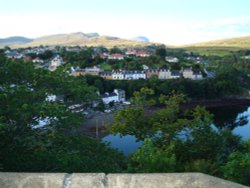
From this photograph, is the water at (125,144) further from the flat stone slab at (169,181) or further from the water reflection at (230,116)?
the flat stone slab at (169,181)

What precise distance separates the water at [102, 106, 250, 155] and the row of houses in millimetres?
25144

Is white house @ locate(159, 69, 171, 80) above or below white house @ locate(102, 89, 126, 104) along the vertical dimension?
above

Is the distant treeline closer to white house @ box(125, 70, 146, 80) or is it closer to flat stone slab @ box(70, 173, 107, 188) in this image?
white house @ box(125, 70, 146, 80)

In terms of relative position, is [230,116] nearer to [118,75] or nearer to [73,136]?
[118,75]

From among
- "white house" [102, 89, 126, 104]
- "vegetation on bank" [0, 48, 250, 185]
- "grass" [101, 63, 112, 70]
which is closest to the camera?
"vegetation on bank" [0, 48, 250, 185]

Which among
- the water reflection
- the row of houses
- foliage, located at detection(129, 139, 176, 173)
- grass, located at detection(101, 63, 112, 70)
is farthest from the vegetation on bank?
grass, located at detection(101, 63, 112, 70)

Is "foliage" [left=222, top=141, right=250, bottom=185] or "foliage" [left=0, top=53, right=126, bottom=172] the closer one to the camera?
"foliage" [left=0, top=53, right=126, bottom=172]

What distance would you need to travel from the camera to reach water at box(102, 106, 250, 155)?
4356 cm

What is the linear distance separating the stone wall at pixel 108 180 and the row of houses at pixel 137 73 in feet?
277

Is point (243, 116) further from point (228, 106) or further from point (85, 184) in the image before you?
point (85, 184)

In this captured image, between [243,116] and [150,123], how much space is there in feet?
173

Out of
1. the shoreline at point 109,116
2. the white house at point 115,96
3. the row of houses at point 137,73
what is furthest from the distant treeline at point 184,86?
the row of houses at point 137,73

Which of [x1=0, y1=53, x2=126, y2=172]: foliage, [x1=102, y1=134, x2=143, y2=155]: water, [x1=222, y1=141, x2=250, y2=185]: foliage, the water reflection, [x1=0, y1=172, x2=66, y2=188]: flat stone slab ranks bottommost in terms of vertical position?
the water reflection

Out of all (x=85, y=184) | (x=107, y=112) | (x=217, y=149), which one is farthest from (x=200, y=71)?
(x=85, y=184)
